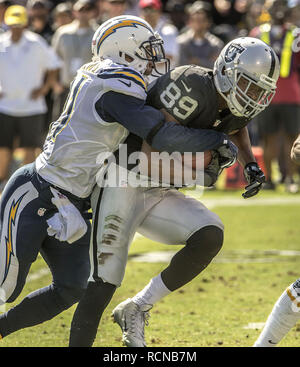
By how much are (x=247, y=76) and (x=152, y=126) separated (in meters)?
0.52

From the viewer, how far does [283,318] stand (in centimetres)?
373

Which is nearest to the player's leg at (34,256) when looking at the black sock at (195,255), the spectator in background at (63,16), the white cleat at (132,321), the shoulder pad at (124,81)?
the white cleat at (132,321)

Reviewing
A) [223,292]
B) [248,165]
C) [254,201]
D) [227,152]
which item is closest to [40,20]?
[254,201]

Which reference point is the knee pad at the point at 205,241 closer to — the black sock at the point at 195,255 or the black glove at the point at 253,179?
the black sock at the point at 195,255

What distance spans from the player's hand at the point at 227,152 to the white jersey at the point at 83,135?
42 centimetres

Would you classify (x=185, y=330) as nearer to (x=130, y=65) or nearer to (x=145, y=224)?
(x=145, y=224)

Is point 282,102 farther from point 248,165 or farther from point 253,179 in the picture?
point 253,179

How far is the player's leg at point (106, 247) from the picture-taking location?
3814 millimetres

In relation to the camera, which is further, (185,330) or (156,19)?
(156,19)

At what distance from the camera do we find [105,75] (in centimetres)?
378

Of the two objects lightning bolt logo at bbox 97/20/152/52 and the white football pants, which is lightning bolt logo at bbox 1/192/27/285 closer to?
the white football pants
